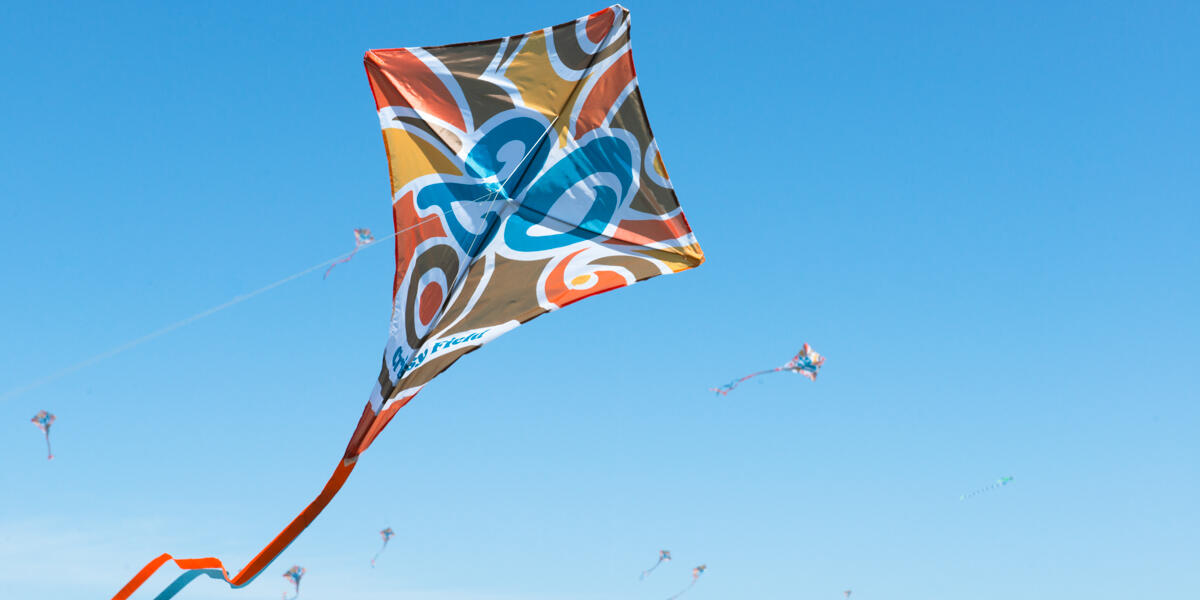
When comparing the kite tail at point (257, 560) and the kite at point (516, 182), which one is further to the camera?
the kite at point (516, 182)

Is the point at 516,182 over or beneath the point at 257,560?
over

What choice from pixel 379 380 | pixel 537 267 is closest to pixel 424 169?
pixel 537 267

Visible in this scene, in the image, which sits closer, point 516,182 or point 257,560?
point 257,560

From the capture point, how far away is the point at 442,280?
10406 millimetres

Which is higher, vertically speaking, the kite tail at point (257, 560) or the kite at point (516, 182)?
the kite at point (516, 182)

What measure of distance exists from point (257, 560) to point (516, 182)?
187 inches

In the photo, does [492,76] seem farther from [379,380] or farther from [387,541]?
[387,541]

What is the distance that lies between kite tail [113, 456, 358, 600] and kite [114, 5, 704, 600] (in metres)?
1.75

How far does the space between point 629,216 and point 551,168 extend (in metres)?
1.02

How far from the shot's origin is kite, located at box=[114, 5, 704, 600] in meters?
10.4

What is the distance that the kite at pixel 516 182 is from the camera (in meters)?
10.4

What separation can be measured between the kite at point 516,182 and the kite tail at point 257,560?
175cm

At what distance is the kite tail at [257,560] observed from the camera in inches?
307

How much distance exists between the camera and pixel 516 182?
36.0 feet
